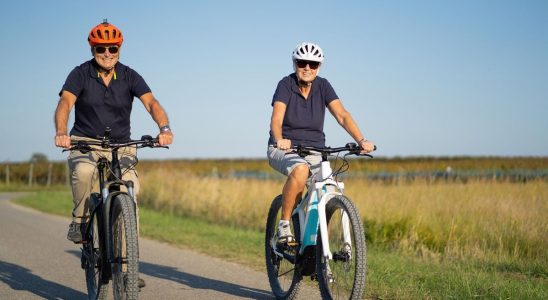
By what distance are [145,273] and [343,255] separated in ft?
11.9

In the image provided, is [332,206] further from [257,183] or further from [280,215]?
[257,183]

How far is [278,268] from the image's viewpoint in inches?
264

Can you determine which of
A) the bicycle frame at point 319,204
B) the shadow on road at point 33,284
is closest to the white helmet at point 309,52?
the bicycle frame at point 319,204

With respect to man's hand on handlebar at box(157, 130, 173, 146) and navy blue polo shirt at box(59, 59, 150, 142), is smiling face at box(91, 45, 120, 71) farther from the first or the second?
Answer: man's hand on handlebar at box(157, 130, 173, 146)

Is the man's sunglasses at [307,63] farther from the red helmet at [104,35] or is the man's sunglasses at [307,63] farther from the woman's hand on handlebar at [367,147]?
the red helmet at [104,35]

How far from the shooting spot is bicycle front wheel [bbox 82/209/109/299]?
19.0ft

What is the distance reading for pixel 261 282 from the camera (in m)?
7.61

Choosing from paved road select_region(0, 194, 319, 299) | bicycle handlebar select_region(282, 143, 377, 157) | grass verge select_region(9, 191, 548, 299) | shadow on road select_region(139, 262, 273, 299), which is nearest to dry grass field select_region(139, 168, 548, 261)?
grass verge select_region(9, 191, 548, 299)

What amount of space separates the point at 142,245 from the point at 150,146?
19.3ft

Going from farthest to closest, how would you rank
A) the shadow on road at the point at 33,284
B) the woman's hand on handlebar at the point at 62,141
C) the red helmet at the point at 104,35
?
the shadow on road at the point at 33,284 < the red helmet at the point at 104,35 < the woman's hand on handlebar at the point at 62,141

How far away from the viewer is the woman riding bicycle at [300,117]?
615cm

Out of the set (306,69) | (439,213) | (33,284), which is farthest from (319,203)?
(439,213)

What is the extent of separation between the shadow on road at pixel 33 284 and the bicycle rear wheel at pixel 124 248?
1.58 meters

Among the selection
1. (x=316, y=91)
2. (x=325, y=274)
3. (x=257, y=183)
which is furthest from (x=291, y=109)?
(x=257, y=183)
